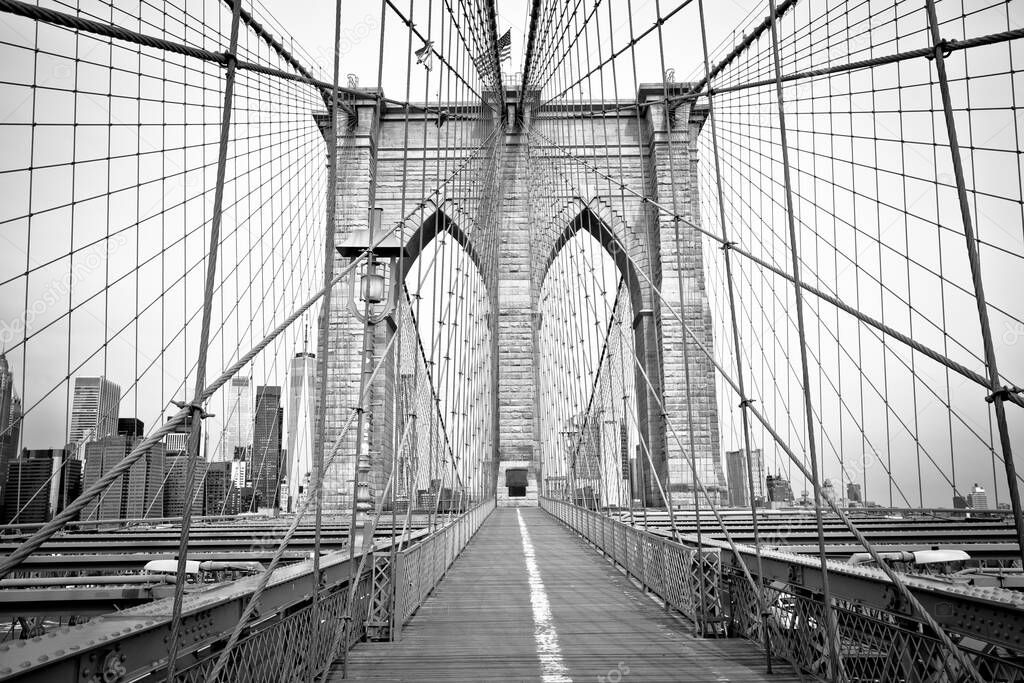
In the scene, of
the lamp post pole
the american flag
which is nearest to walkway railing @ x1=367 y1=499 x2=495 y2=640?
the lamp post pole

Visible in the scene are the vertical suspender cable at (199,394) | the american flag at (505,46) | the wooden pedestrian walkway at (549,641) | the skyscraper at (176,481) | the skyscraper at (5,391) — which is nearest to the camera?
the vertical suspender cable at (199,394)

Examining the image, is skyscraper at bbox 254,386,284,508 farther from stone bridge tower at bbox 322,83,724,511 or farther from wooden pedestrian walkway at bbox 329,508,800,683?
wooden pedestrian walkway at bbox 329,508,800,683

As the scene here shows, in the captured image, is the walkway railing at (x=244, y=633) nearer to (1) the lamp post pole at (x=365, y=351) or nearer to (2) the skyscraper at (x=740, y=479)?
(1) the lamp post pole at (x=365, y=351)

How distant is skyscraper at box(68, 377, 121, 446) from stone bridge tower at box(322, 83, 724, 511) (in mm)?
8484

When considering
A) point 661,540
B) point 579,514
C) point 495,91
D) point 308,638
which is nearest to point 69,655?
point 308,638

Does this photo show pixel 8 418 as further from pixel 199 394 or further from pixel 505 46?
pixel 505 46

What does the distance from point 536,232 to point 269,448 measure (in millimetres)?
9721

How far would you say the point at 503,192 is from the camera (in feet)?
65.9

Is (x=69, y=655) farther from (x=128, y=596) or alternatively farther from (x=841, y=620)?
(x=841, y=620)

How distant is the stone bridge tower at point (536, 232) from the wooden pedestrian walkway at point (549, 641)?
10.8 meters

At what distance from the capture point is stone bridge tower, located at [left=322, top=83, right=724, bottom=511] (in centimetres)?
1719

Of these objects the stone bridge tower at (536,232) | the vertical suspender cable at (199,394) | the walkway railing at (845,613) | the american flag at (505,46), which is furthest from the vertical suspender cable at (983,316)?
the american flag at (505,46)

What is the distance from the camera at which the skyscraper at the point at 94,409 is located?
6.93 metres

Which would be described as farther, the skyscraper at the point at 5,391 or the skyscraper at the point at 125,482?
the skyscraper at the point at 125,482
